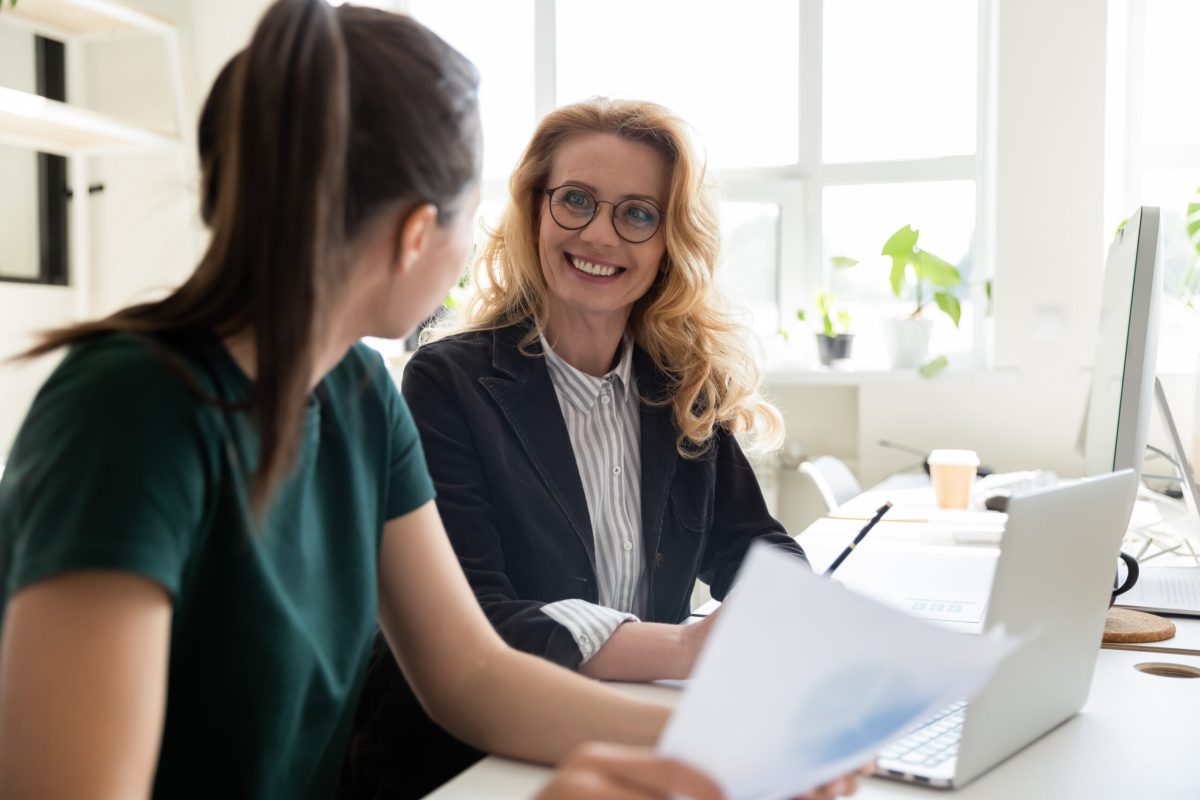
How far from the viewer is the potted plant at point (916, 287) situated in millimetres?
3574

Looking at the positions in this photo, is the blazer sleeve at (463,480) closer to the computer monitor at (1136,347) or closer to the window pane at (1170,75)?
the computer monitor at (1136,347)

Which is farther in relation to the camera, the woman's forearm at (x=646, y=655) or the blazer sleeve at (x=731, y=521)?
the blazer sleeve at (x=731, y=521)

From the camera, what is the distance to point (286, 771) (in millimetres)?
924

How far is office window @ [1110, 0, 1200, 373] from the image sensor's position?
11.7 ft

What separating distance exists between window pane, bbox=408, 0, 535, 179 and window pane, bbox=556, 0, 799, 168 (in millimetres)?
151

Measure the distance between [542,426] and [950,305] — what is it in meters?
2.39

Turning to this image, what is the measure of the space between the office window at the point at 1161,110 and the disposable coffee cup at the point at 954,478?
5.02ft

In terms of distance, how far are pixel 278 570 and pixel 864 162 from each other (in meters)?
3.35

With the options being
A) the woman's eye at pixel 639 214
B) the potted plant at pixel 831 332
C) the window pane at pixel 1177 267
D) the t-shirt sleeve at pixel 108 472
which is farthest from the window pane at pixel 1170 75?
the t-shirt sleeve at pixel 108 472

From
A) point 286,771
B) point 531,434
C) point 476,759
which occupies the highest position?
point 531,434

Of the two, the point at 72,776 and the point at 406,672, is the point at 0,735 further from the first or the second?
the point at 406,672

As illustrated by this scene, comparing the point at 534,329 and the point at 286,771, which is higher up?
the point at 534,329

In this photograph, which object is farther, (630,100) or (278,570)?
(630,100)

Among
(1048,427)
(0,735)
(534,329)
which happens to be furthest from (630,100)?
(1048,427)
